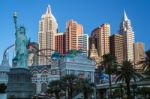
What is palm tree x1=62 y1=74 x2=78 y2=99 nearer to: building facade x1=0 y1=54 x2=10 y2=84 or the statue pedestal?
the statue pedestal

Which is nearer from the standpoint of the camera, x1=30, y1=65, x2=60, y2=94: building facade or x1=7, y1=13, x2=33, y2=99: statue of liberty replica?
x1=7, y1=13, x2=33, y2=99: statue of liberty replica

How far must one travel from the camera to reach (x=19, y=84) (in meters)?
90.6

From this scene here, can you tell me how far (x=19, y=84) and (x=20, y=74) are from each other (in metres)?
2.71

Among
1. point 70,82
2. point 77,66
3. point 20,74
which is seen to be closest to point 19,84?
point 20,74

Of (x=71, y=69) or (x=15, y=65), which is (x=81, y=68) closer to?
(x=71, y=69)

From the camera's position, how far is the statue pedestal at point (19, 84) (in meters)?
89.8

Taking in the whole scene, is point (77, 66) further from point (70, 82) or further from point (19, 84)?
point (19, 84)

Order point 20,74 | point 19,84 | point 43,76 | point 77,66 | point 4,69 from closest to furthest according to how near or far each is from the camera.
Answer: point 19,84 → point 20,74 → point 4,69 → point 77,66 → point 43,76

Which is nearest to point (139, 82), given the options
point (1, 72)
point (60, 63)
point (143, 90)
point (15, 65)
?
point (143, 90)

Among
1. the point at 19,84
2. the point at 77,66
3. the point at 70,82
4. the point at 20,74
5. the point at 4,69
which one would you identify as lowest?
the point at 19,84

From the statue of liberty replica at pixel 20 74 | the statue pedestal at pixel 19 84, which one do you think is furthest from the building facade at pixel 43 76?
the statue pedestal at pixel 19 84

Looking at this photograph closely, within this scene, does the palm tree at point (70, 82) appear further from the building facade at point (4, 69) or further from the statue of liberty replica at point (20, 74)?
the building facade at point (4, 69)

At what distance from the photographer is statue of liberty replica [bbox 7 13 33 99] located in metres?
90.0

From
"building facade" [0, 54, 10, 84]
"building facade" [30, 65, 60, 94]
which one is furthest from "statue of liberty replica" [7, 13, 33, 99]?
"building facade" [30, 65, 60, 94]
